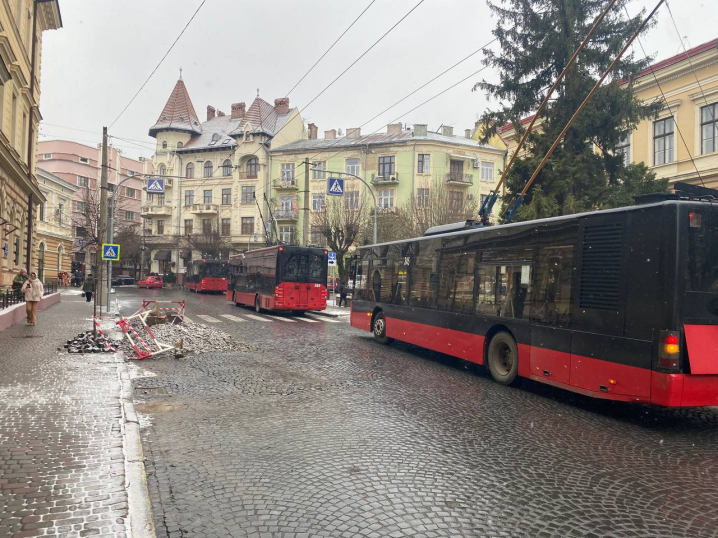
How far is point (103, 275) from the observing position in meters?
22.9

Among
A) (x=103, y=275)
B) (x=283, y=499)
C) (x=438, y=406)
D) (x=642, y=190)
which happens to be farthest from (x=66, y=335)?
(x=642, y=190)

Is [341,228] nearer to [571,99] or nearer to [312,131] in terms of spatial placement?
[571,99]

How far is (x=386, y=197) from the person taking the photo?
53.2 metres

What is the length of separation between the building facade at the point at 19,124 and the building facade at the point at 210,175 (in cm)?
2836

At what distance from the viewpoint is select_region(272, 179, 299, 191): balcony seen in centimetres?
5746

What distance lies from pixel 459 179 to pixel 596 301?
45489 mm

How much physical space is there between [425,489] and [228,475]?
67.7 inches

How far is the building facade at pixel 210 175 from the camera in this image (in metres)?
60.6

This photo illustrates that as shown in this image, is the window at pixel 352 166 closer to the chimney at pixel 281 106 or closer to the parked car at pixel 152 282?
the chimney at pixel 281 106

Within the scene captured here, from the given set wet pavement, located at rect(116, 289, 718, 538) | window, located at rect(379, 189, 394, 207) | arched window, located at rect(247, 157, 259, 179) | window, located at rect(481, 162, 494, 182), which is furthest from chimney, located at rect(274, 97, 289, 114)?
wet pavement, located at rect(116, 289, 718, 538)

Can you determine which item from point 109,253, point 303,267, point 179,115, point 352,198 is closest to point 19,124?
point 109,253

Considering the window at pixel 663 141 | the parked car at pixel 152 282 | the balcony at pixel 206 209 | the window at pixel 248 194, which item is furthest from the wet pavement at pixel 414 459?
the balcony at pixel 206 209

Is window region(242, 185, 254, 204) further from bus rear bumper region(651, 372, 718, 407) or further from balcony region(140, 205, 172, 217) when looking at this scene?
bus rear bumper region(651, 372, 718, 407)

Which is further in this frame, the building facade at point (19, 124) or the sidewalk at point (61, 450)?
the building facade at point (19, 124)
